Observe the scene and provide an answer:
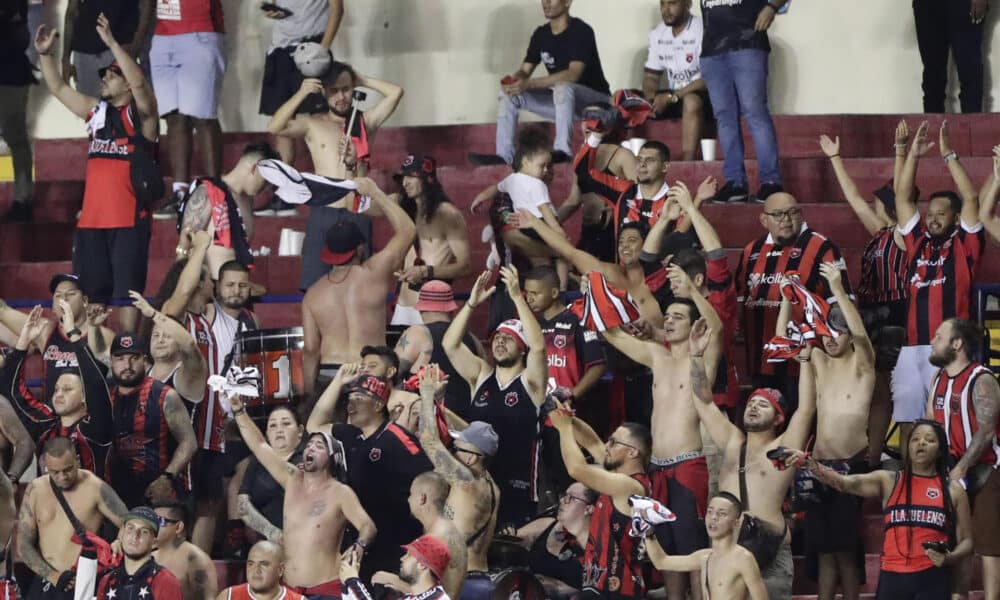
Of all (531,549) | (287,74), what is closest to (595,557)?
(531,549)

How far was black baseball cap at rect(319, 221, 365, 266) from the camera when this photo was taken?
14344 millimetres

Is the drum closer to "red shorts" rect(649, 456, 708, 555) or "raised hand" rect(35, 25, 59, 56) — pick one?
"red shorts" rect(649, 456, 708, 555)

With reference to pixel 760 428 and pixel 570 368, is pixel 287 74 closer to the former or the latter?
pixel 570 368

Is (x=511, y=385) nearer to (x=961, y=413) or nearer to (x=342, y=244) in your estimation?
(x=342, y=244)

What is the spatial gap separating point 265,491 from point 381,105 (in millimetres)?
3496

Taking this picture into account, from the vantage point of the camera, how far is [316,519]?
42.7ft

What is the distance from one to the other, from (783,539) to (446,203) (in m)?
3.54

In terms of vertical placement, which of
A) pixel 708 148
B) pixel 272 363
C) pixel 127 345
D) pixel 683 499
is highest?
pixel 708 148

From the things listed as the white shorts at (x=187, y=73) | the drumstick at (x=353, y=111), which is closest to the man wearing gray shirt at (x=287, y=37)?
the white shorts at (x=187, y=73)

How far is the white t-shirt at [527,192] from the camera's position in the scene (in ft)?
48.7

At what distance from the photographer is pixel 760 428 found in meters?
12.9

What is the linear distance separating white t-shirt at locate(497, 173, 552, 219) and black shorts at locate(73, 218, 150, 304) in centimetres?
244

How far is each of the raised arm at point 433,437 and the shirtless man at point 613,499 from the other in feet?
2.05

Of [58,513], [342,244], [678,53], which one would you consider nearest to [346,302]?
[342,244]
